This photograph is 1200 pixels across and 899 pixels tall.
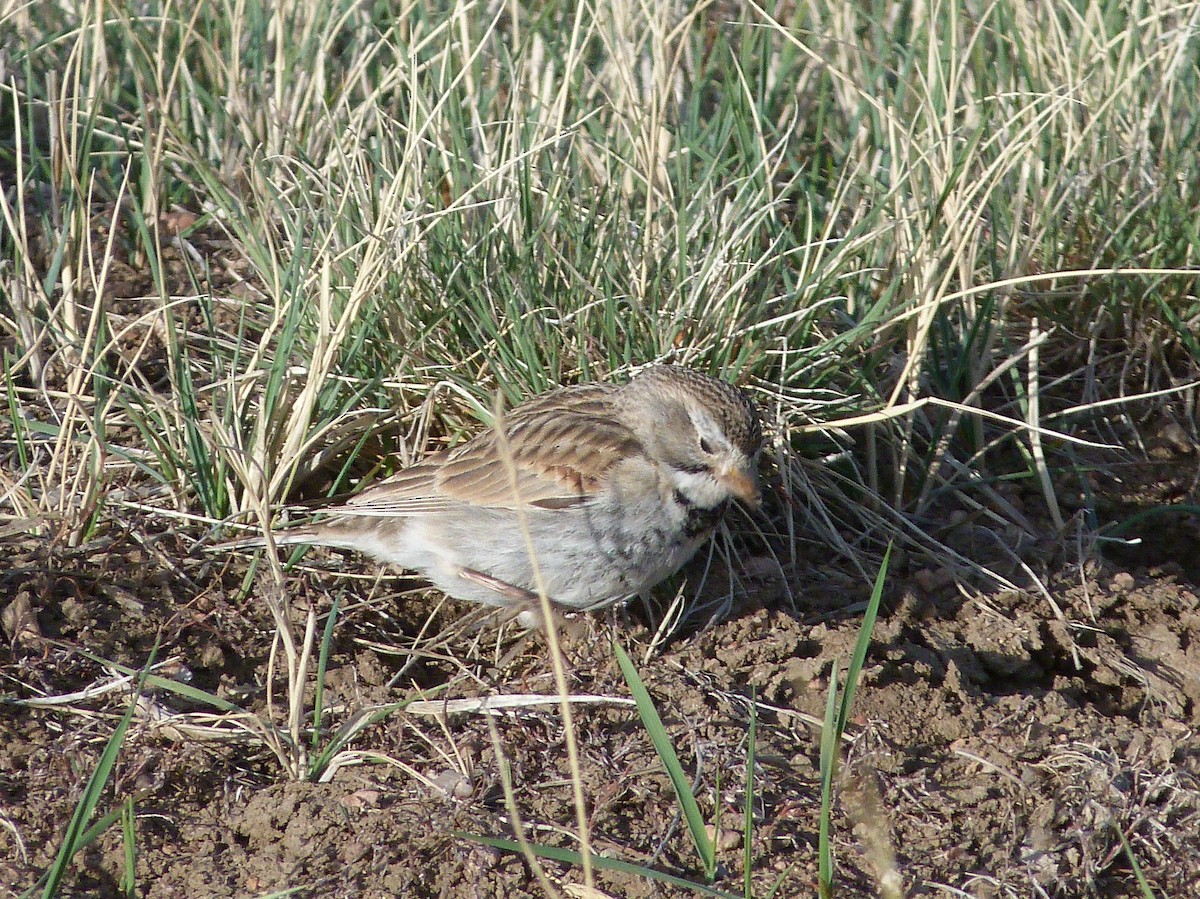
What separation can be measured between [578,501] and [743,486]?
1.81ft

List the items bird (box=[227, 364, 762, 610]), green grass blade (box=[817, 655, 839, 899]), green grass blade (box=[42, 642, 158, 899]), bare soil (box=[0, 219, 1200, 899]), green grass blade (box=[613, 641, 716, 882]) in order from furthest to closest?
1. bird (box=[227, 364, 762, 610])
2. bare soil (box=[0, 219, 1200, 899])
3. green grass blade (box=[613, 641, 716, 882])
4. green grass blade (box=[817, 655, 839, 899])
5. green grass blade (box=[42, 642, 158, 899])

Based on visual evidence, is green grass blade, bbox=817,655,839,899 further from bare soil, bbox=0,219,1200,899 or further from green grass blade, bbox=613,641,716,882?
green grass blade, bbox=613,641,716,882

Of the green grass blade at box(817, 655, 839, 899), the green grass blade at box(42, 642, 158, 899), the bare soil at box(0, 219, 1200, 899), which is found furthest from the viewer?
the bare soil at box(0, 219, 1200, 899)

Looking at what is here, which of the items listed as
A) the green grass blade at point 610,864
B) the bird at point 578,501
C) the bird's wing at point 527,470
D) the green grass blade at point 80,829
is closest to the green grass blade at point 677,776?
the green grass blade at point 610,864

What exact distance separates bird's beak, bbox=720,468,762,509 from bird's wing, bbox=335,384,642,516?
33 centimetres

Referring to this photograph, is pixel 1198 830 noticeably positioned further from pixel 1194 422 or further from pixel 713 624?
pixel 1194 422

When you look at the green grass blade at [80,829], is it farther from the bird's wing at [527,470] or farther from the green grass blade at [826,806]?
the green grass blade at [826,806]

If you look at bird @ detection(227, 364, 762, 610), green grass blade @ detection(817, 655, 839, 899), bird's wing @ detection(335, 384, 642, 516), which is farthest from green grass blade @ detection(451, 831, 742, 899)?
bird's wing @ detection(335, 384, 642, 516)

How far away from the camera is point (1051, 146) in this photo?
19.3ft

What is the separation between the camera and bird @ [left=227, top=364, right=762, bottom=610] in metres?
4.67

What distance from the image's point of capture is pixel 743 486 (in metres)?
4.70

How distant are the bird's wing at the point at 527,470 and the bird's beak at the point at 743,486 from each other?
33 cm

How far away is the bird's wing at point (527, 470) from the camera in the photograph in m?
4.81

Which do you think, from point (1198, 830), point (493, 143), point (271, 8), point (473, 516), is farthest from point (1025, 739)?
point (271, 8)
